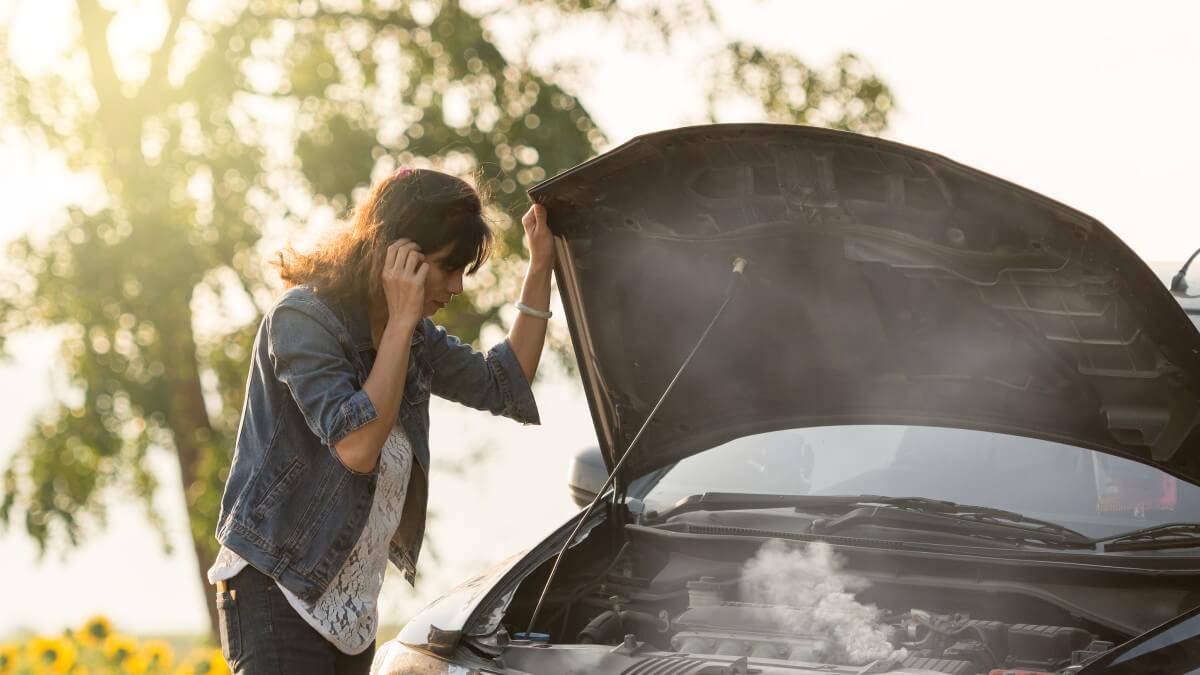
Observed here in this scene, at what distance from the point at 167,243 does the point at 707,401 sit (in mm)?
4996

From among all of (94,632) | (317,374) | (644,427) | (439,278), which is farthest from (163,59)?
(317,374)

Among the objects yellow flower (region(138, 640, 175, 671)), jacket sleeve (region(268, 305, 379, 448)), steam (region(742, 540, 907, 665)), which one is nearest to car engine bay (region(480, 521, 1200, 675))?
steam (region(742, 540, 907, 665))

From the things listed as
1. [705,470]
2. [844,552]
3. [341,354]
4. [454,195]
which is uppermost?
[454,195]

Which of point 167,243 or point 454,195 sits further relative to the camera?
point 167,243

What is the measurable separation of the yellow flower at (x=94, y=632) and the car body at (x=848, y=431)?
8.00 feet

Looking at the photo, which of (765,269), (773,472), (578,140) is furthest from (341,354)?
(578,140)

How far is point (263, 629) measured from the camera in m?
2.81

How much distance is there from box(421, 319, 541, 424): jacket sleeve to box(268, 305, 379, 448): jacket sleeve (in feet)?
1.58

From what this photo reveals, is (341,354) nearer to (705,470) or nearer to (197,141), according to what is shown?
(705,470)

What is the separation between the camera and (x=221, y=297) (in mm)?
8344

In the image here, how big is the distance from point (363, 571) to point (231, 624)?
0.29m

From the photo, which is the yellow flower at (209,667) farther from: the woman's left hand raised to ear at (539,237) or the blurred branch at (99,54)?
the blurred branch at (99,54)

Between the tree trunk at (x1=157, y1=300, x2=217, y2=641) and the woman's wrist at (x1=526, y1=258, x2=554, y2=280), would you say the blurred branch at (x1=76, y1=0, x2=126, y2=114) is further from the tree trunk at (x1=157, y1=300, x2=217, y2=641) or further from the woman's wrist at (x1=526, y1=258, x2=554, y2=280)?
the woman's wrist at (x1=526, y1=258, x2=554, y2=280)

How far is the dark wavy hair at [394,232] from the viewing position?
111 inches
